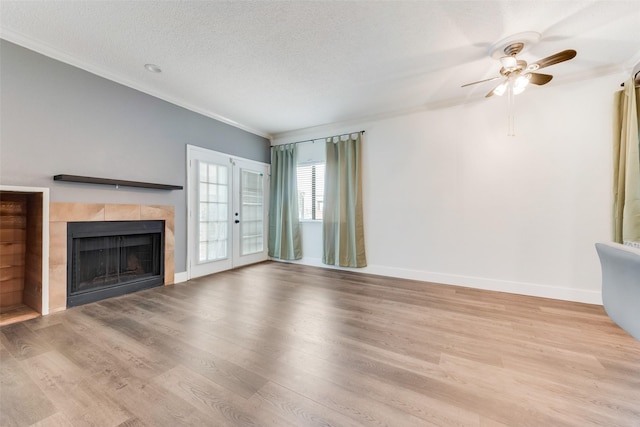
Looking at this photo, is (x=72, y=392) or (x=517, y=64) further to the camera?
(x=517, y=64)

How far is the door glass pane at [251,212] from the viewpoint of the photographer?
4.94 metres

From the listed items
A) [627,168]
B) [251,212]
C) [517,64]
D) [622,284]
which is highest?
[517,64]

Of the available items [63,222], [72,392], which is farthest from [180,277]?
[72,392]

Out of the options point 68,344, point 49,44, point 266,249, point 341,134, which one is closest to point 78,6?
point 49,44

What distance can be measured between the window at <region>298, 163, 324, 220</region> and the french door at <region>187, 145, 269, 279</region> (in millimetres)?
811

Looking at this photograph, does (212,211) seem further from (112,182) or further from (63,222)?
(63,222)

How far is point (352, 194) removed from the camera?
4.50 meters

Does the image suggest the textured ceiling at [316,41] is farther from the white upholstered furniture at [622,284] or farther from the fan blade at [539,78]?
the white upholstered furniture at [622,284]

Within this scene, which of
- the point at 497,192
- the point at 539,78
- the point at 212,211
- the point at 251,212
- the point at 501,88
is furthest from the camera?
the point at 251,212

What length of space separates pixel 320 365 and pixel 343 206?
307 cm

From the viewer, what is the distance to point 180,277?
3832 millimetres

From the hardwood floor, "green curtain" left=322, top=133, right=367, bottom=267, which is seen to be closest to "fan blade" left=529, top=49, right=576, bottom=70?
the hardwood floor

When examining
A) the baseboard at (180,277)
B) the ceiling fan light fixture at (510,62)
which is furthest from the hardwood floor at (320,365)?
the ceiling fan light fixture at (510,62)

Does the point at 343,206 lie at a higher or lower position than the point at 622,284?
higher
